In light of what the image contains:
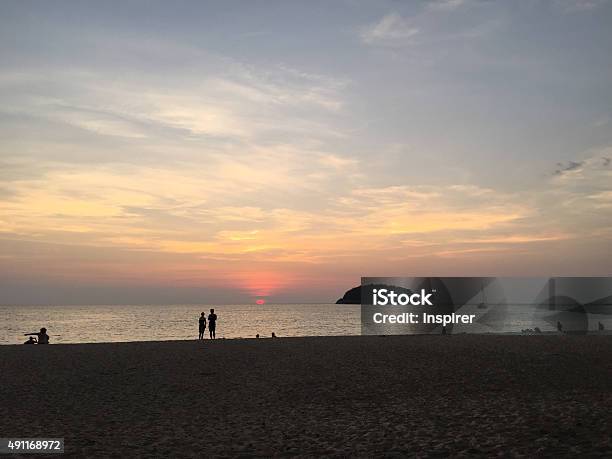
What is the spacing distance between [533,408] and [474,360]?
1184 centimetres

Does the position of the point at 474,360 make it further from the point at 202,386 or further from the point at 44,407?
the point at 44,407

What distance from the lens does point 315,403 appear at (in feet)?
53.6

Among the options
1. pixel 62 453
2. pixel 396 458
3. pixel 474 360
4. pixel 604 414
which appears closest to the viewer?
pixel 396 458

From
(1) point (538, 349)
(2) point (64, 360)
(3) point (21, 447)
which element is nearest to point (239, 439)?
(3) point (21, 447)

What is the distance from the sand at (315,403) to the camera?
11.4 m

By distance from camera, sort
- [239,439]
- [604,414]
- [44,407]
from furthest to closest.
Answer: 1. [44,407]
2. [604,414]
3. [239,439]

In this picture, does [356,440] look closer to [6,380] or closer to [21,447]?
[21,447]

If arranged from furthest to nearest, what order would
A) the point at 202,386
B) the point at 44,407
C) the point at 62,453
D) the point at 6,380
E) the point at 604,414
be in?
1. the point at 6,380
2. the point at 202,386
3. the point at 44,407
4. the point at 604,414
5. the point at 62,453

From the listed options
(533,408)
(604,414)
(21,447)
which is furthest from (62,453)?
(604,414)

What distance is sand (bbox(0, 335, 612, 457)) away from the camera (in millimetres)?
11438

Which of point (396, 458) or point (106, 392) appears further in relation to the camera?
point (106, 392)

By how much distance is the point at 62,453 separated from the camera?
11172mm

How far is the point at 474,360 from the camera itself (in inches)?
1022

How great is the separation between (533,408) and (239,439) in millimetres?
7834
